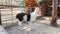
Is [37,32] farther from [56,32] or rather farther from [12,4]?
[12,4]

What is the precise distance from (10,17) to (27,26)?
1.62ft

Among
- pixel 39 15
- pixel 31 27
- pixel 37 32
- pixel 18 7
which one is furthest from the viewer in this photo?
pixel 39 15

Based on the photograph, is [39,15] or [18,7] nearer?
[18,7]

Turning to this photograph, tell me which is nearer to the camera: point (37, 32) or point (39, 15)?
point (37, 32)

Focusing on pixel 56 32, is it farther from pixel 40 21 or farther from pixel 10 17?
pixel 10 17

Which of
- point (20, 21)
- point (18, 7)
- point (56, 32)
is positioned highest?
point (18, 7)

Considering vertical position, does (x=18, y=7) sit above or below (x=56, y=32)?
above

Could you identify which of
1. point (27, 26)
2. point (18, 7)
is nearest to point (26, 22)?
point (27, 26)

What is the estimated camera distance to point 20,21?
7.50ft

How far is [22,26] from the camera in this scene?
7.66ft

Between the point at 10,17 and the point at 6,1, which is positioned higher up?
the point at 6,1

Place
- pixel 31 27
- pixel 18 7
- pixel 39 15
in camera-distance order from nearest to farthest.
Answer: pixel 31 27, pixel 18 7, pixel 39 15

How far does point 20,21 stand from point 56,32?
63 centimetres

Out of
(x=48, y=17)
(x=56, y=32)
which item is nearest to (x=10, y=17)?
(x=48, y=17)
